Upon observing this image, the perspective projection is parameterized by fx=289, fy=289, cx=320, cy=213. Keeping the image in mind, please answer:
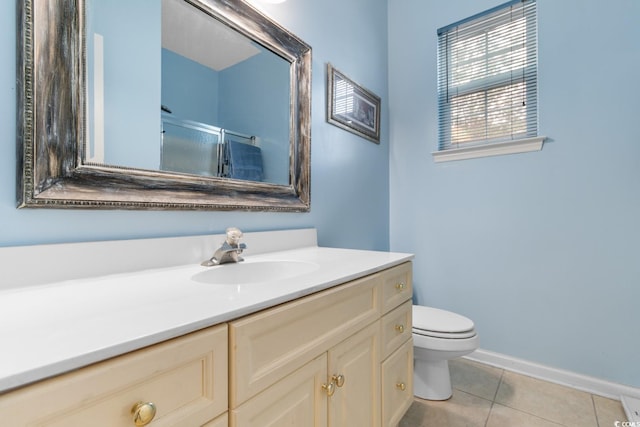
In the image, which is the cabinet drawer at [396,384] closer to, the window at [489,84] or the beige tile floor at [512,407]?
the beige tile floor at [512,407]

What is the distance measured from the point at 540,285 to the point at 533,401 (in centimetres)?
61

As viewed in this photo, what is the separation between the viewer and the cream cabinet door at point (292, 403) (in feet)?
1.82

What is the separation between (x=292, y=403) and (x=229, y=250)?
0.51 meters

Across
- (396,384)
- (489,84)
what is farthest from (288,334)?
(489,84)

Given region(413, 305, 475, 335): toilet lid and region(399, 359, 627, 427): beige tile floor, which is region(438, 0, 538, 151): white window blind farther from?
region(399, 359, 627, 427): beige tile floor

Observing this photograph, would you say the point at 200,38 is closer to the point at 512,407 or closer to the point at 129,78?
the point at 129,78

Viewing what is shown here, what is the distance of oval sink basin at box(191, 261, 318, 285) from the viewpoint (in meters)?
0.93

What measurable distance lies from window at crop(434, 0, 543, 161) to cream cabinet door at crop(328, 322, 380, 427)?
150cm

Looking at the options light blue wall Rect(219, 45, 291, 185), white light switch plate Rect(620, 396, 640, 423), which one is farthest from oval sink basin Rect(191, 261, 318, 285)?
white light switch plate Rect(620, 396, 640, 423)

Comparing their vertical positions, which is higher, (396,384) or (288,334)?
(288,334)

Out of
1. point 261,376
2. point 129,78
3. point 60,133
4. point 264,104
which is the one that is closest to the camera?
point 261,376

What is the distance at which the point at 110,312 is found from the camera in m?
0.49

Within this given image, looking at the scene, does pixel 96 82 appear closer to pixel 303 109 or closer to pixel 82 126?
pixel 82 126

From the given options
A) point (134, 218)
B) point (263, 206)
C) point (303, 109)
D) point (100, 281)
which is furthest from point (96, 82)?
point (303, 109)
